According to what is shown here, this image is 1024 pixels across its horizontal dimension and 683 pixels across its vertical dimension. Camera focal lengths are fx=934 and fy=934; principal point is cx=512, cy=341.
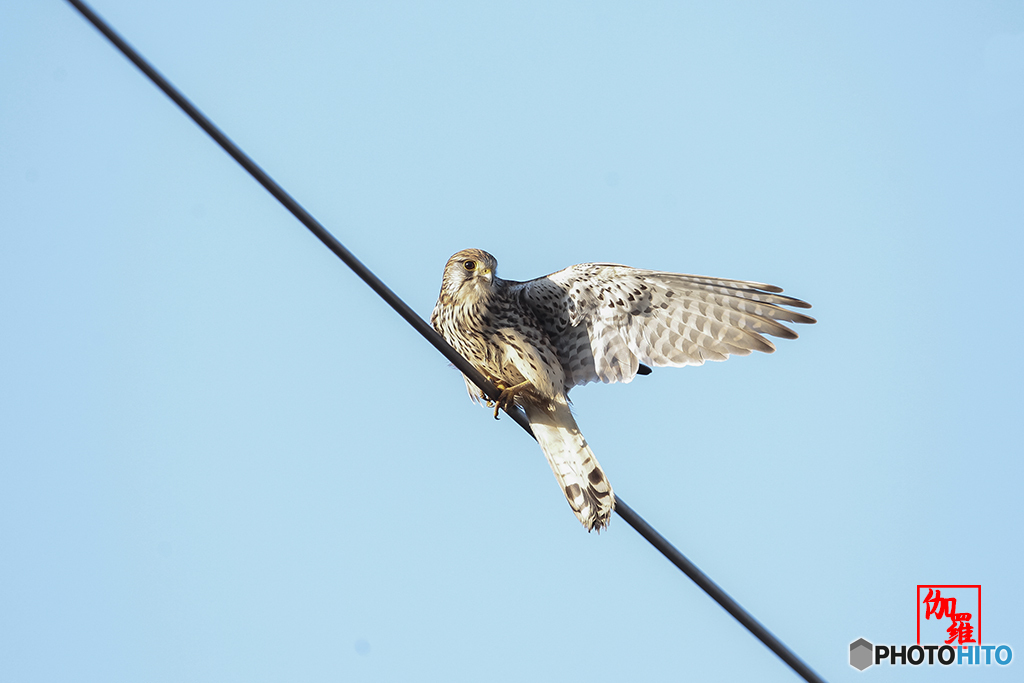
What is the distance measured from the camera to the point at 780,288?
531 centimetres

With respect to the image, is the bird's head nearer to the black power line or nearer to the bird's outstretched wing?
the bird's outstretched wing

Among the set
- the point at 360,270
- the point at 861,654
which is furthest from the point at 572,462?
the point at 861,654

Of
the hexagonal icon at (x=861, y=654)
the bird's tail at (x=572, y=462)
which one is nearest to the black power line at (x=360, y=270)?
the bird's tail at (x=572, y=462)

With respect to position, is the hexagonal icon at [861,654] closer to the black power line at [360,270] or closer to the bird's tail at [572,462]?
the bird's tail at [572,462]

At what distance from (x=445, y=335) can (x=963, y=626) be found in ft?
17.8

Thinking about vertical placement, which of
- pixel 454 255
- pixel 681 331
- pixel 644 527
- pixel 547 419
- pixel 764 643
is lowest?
pixel 764 643

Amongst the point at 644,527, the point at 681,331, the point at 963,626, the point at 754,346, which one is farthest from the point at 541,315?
the point at 963,626

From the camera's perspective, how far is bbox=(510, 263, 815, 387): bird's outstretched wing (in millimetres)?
5395

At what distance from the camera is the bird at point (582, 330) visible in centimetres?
545

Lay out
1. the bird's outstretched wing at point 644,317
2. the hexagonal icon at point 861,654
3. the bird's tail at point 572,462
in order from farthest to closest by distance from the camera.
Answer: the hexagonal icon at point 861,654
the bird's tail at point 572,462
the bird's outstretched wing at point 644,317

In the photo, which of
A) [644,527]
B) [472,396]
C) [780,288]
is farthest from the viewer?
[472,396]

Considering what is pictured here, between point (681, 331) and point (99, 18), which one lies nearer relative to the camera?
point (99, 18)

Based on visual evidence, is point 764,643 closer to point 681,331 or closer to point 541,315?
point 681,331

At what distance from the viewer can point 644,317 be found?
18.9 feet
